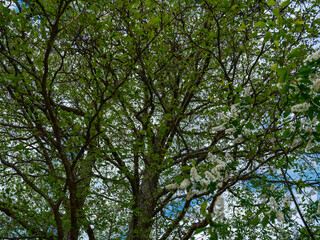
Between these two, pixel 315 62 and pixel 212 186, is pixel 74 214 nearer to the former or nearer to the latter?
pixel 212 186

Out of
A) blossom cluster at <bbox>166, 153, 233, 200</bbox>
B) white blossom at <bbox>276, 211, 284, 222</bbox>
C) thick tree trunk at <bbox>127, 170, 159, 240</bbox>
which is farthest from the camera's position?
thick tree trunk at <bbox>127, 170, 159, 240</bbox>

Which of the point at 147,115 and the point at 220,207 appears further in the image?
the point at 147,115

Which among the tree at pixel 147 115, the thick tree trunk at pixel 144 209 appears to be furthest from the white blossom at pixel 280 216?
the thick tree trunk at pixel 144 209

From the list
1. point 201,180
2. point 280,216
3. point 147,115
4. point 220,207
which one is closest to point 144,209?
point 147,115

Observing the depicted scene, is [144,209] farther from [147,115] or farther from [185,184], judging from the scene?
[185,184]

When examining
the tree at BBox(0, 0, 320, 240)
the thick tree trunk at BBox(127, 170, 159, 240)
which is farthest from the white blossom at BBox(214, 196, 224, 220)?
the thick tree trunk at BBox(127, 170, 159, 240)

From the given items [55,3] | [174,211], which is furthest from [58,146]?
[174,211]

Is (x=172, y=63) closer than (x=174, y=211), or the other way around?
(x=172, y=63)

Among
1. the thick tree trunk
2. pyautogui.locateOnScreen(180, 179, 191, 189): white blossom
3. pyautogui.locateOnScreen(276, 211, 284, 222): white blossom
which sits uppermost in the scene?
the thick tree trunk

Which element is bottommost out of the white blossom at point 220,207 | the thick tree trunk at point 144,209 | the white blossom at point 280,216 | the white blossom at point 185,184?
Answer: the white blossom at point 280,216

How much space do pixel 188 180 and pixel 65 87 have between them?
6068mm

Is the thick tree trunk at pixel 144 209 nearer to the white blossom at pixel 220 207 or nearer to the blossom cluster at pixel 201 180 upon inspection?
the blossom cluster at pixel 201 180

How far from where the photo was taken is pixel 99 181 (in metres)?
8.30

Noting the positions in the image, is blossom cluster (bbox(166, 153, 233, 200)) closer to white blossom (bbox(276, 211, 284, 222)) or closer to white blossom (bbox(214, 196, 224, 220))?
white blossom (bbox(214, 196, 224, 220))
